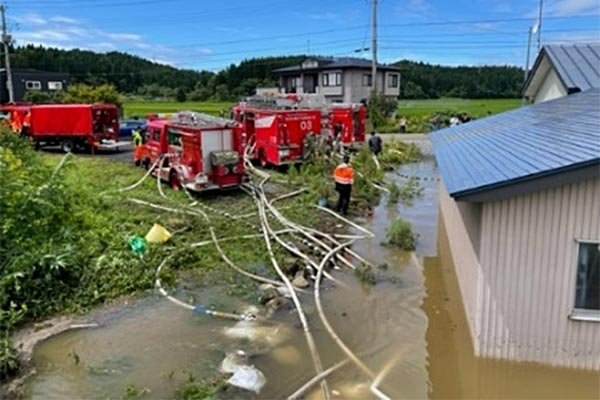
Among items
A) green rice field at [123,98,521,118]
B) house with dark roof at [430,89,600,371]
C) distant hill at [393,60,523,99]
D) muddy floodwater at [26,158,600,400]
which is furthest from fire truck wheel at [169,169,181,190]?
distant hill at [393,60,523,99]

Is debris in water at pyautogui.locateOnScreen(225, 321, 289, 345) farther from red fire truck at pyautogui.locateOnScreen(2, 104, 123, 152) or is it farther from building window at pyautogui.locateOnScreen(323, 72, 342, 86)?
building window at pyautogui.locateOnScreen(323, 72, 342, 86)

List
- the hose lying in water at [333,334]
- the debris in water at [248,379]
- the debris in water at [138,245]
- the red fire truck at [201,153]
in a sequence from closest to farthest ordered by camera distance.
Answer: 1. the debris in water at [248,379]
2. the hose lying in water at [333,334]
3. the debris in water at [138,245]
4. the red fire truck at [201,153]

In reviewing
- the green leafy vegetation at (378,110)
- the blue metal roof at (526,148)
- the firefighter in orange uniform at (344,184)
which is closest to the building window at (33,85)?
the green leafy vegetation at (378,110)

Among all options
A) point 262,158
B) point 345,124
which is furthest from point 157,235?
point 345,124

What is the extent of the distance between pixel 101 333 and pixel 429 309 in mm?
5928

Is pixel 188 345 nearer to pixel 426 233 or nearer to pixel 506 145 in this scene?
pixel 506 145

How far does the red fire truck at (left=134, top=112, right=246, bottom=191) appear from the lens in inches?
688

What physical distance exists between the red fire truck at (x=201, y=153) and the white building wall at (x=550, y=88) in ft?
36.1

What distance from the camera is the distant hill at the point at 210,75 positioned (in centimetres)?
8500

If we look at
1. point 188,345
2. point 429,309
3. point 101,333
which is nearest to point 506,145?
point 429,309

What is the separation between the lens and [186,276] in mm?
11438

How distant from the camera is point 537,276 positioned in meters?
7.48

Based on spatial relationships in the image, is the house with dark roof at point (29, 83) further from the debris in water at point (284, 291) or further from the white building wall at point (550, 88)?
the debris in water at point (284, 291)

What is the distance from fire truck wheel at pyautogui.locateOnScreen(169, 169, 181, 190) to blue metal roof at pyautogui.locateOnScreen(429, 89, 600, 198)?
9123 millimetres
